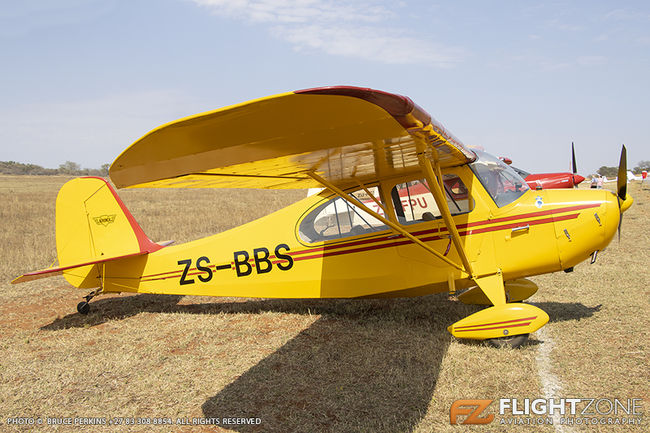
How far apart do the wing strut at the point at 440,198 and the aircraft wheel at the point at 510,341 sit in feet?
2.65

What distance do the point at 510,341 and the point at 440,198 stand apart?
5.95 ft

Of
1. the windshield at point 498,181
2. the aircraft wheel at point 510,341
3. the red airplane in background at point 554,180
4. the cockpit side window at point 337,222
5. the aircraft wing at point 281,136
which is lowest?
the aircraft wheel at point 510,341

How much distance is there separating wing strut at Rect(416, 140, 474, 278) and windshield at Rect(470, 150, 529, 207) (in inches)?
29.1

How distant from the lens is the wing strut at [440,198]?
14.0 feet

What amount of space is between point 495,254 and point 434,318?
1339 mm

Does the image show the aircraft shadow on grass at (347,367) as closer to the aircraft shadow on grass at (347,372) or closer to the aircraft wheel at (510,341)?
the aircraft shadow on grass at (347,372)

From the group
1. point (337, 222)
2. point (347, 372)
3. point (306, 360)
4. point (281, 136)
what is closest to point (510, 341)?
point (347, 372)

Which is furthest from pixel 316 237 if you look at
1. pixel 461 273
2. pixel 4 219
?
pixel 4 219

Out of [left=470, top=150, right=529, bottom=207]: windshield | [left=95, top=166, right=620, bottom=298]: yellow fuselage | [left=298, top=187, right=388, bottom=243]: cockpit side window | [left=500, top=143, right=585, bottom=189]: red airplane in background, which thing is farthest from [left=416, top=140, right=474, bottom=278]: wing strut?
[left=500, top=143, right=585, bottom=189]: red airplane in background

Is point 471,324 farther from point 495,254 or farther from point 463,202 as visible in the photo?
point 463,202

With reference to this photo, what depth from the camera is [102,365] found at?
16.1ft

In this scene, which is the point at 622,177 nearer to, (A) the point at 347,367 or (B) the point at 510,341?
(B) the point at 510,341

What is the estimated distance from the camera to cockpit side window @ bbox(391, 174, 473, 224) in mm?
5418

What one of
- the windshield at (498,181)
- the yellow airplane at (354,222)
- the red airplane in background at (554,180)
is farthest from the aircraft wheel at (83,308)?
the red airplane in background at (554,180)
